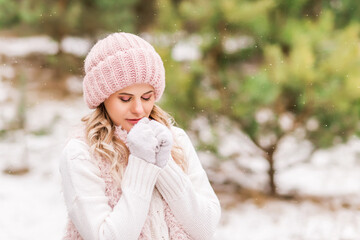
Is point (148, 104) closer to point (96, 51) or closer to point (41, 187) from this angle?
point (96, 51)

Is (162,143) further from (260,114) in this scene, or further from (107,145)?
(260,114)

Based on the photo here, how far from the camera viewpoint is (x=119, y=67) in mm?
1506

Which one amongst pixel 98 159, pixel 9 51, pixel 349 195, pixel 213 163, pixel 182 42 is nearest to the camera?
pixel 98 159

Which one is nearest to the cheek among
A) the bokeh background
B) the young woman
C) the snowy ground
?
the young woman

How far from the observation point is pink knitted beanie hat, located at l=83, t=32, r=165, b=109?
1.51 meters

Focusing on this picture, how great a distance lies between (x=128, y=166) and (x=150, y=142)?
4.0 inches

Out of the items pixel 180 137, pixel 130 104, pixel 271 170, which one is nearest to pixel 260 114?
pixel 271 170

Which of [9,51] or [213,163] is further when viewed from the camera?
[9,51]

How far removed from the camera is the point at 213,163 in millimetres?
4594

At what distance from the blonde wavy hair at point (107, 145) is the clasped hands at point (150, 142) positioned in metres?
0.11

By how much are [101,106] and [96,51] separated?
178 mm

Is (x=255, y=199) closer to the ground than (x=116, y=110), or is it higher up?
closer to the ground

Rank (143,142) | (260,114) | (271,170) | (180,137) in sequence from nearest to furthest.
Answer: (143,142) → (180,137) → (260,114) → (271,170)

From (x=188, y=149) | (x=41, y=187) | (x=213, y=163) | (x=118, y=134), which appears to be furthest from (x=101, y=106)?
(x=41, y=187)
